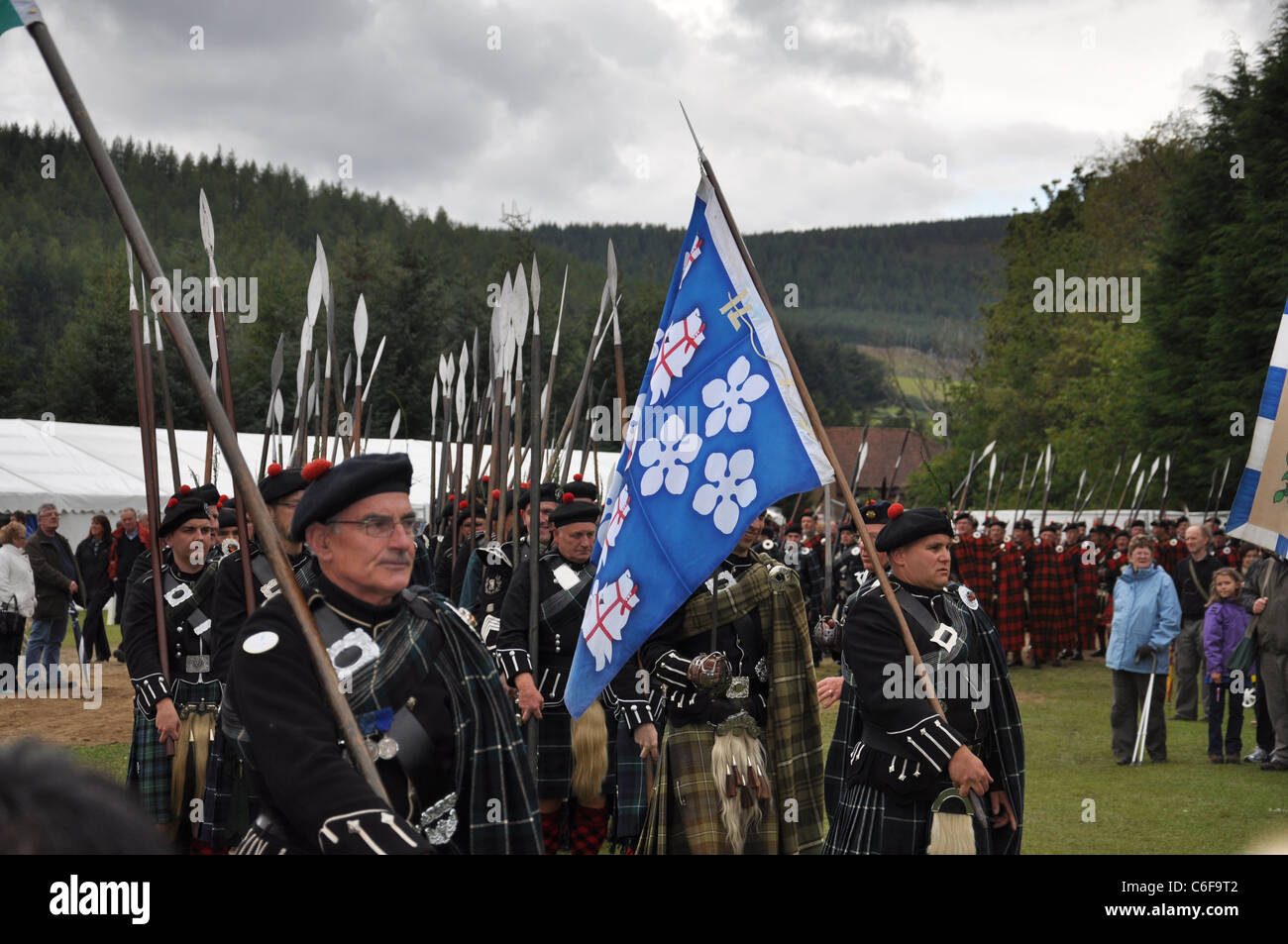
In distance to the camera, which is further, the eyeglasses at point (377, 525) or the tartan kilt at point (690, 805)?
the tartan kilt at point (690, 805)

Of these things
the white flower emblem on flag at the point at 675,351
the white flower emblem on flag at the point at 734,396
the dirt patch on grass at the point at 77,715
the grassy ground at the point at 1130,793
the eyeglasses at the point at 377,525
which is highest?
the white flower emblem on flag at the point at 675,351

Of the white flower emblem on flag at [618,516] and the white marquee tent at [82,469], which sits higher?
the white marquee tent at [82,469]

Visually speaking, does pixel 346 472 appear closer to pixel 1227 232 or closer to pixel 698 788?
pixel 698 788

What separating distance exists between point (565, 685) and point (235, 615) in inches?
92.7

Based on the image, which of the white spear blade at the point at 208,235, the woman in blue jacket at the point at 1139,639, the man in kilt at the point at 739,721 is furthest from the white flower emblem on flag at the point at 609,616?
the woman in blue jacket at the point at 1139,639

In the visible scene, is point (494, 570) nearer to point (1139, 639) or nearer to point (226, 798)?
point (226, 798)

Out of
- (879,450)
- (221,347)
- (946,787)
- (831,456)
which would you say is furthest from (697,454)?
(879,450)

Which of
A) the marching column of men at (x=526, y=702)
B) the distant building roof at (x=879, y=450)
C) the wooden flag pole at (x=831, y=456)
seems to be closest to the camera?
the marching column of men at (x=526, y=702)

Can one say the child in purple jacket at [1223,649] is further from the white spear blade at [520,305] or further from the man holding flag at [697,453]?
the man holding flag at [697,453]

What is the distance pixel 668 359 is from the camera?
541cm

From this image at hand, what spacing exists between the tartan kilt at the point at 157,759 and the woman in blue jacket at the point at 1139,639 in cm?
807

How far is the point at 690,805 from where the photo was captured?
6184mm

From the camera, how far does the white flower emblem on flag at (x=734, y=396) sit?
16.6 feet

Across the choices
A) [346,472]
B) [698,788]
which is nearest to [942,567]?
[698,788]
